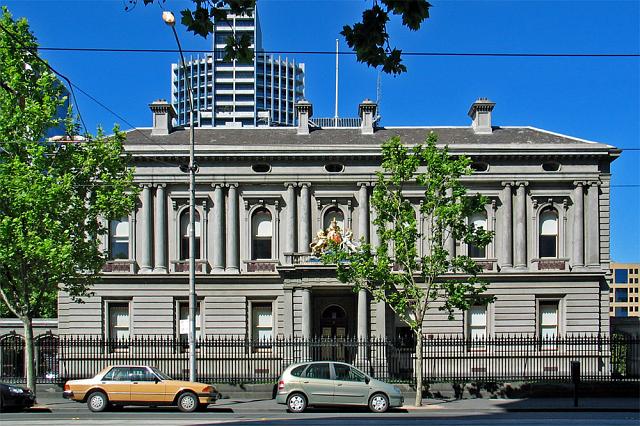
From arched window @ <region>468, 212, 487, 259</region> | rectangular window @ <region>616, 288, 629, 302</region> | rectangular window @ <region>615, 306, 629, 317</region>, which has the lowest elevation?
rectangular window @ <region>615, 306, 629, 317</region>

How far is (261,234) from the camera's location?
41219 mm

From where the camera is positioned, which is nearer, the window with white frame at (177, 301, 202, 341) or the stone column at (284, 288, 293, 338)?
the stone column at (284, 288, 293, 338)

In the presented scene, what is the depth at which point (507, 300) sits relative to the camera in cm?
3988

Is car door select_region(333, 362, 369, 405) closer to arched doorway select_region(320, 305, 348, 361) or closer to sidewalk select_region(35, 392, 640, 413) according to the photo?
sidewalk select_region(35, 392, 640, 413)

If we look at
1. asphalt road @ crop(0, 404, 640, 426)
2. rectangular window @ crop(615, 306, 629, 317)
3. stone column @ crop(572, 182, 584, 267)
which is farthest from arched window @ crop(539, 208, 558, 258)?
rectangular window @ crop(615, 306, 629, 317)

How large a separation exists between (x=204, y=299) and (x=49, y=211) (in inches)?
539

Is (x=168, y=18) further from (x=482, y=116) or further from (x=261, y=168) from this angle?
(x=482, y=116)

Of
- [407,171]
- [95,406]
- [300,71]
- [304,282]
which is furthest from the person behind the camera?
[300,71]

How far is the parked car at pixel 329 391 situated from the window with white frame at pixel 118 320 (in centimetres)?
1768

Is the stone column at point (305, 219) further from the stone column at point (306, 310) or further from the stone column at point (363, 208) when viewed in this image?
the stone column at point (306, 310)

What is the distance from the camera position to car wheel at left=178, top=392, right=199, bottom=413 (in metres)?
24.8

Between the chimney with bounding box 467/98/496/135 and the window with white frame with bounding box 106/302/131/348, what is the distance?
65.6 feet

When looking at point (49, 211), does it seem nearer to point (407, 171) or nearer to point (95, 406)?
point (95, 406)

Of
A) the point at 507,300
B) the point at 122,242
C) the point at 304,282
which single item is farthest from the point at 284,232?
the point at 507,300
